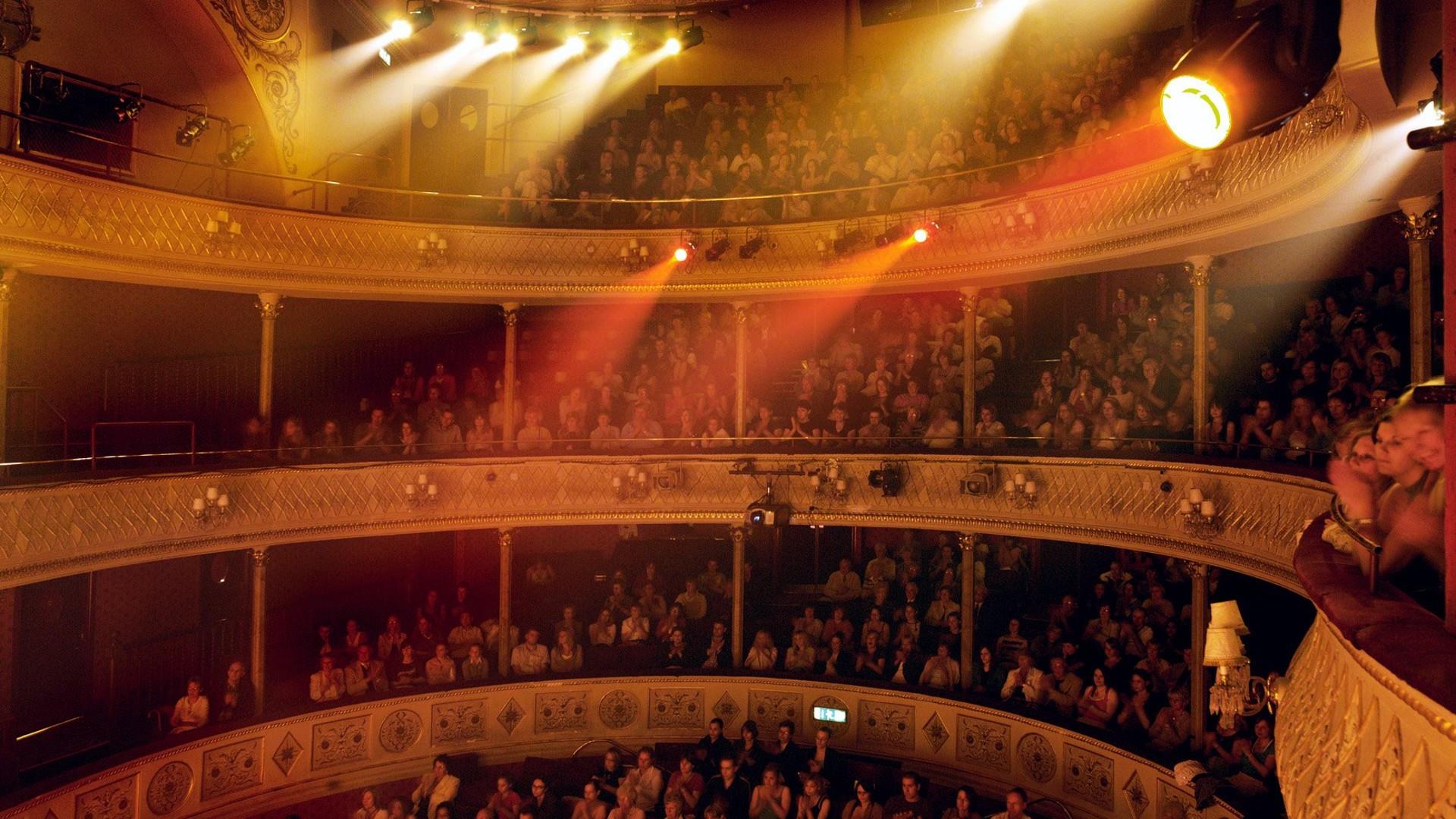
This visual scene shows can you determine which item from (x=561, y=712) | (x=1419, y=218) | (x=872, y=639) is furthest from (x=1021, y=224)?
(x=561, y=712)

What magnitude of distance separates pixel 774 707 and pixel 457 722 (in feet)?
16.3

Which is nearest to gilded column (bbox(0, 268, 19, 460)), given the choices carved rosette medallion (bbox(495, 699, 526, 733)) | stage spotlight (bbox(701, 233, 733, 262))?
carved rosette medallion (bbox(495, 699, 526, 733))

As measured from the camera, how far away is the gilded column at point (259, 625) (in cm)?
1331

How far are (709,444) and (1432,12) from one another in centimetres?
1206

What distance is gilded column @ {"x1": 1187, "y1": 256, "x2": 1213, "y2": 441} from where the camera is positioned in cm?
1095

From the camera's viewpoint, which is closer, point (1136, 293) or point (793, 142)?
point (1136, 293)

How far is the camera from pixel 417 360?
17406 millimetres

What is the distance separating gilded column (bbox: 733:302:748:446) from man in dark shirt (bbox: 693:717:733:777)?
459 cm

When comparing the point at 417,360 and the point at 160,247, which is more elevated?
the point at 160,247

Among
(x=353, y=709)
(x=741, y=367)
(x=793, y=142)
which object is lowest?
(x=353, y=709)

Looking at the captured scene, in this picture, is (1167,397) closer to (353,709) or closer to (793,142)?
(793,142)

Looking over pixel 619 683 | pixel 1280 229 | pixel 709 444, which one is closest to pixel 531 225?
pixel 709 444

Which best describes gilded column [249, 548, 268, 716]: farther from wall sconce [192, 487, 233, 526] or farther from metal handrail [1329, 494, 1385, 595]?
metal handrail [1329, 494, 1385, 595]

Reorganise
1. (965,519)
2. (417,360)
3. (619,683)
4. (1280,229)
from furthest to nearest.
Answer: (417,360) < (619,683) < (965,519) < (1280,229)
